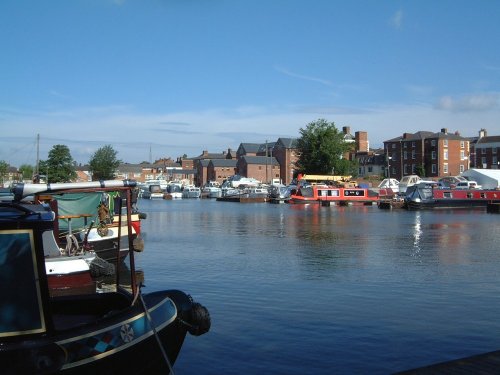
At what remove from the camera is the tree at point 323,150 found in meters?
125

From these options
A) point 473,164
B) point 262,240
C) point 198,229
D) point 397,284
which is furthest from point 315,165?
point 397,284

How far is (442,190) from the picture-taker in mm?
79438

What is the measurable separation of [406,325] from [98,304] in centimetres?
759

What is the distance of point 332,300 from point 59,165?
407ft

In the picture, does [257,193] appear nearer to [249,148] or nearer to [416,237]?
[249,148]

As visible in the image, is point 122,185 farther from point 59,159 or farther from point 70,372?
point 59,159

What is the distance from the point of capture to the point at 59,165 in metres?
134

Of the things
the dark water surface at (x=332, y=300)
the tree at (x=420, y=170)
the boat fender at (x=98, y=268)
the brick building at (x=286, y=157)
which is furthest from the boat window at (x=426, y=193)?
the brick building at (x=286, y=157)

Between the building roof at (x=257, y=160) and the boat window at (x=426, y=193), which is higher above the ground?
the building roof at (x=257, y=160)

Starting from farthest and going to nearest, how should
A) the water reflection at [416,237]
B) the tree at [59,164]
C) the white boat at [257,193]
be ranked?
the tree at [59,164] < the white boat at [257,193] < the water reflection at [416,237]

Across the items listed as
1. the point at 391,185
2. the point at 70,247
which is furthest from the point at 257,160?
the point at 70,247

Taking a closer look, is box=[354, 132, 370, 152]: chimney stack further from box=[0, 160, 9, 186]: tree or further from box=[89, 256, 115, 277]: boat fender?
box=[89, 256, 115, 277]: boat fender

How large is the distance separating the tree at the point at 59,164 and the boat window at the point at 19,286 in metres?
126

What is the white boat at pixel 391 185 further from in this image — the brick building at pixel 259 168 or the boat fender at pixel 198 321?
the boat fender at pixel 198 321
